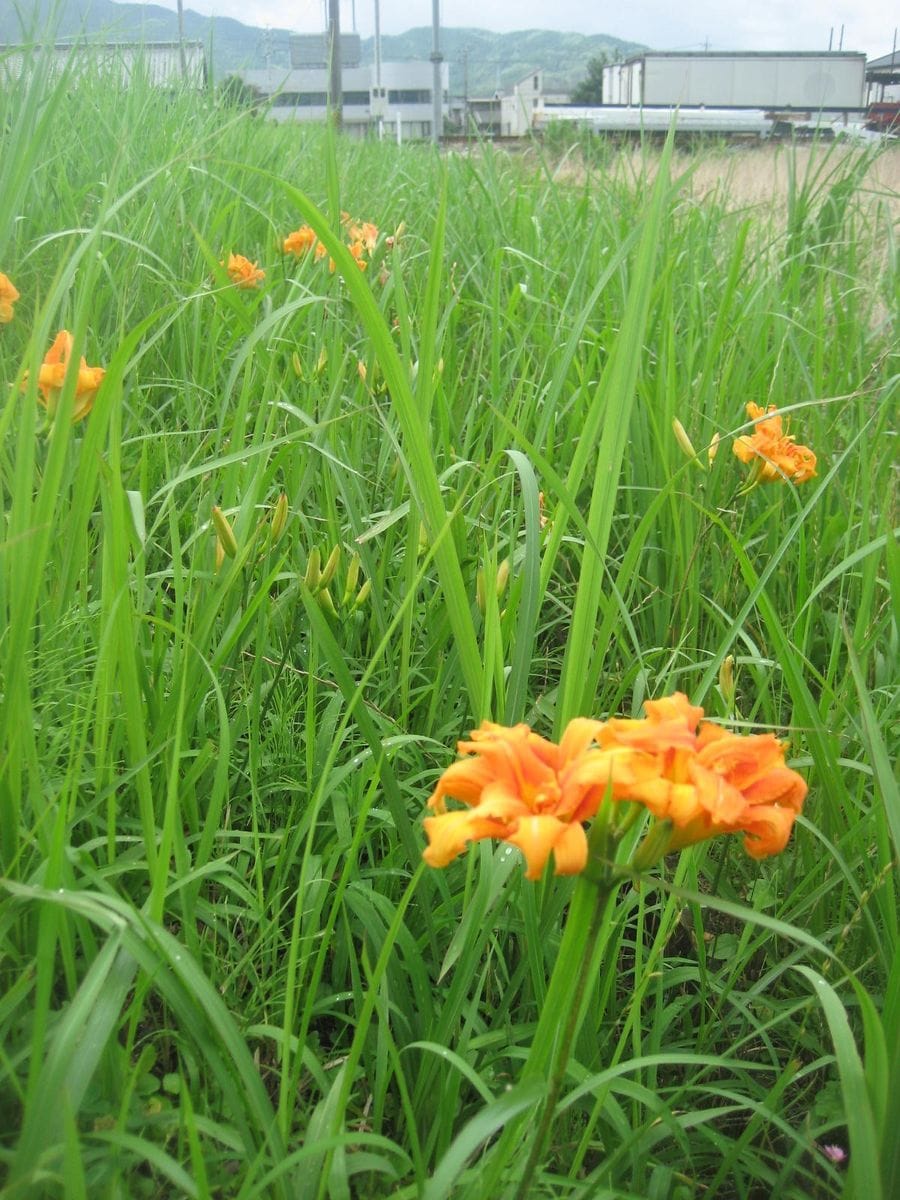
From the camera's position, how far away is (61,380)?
3.47 ft

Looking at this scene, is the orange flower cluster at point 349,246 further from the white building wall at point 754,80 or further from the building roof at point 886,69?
the building roof at point 886,69

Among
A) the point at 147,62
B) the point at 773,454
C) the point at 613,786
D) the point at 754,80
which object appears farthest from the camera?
the point at 754,80

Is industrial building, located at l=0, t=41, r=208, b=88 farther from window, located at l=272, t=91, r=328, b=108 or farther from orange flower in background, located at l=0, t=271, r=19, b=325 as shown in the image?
orange flower in background, located at l=0, t=271, r=19, b=325

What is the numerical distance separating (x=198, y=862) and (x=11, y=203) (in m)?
0.81

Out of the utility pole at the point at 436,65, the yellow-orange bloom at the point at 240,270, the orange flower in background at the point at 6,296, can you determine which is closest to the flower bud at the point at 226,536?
the orange flower in background at the point at 6,296

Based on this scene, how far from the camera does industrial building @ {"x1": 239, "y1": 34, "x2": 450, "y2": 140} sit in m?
3.13

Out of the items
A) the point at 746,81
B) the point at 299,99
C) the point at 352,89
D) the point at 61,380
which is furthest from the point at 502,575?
the point at 746,81

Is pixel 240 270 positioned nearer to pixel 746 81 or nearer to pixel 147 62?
pixel 147 62

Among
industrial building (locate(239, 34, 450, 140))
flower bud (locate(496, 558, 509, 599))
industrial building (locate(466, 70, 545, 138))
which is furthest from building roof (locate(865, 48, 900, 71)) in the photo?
flower bud (locate(496, 558, 509, 599))

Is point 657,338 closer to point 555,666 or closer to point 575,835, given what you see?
point 555,666

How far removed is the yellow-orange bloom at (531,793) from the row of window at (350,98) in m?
4.17

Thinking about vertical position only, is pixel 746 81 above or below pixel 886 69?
above

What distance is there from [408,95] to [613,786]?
11345 millimetres

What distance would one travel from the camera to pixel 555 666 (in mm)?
1534
